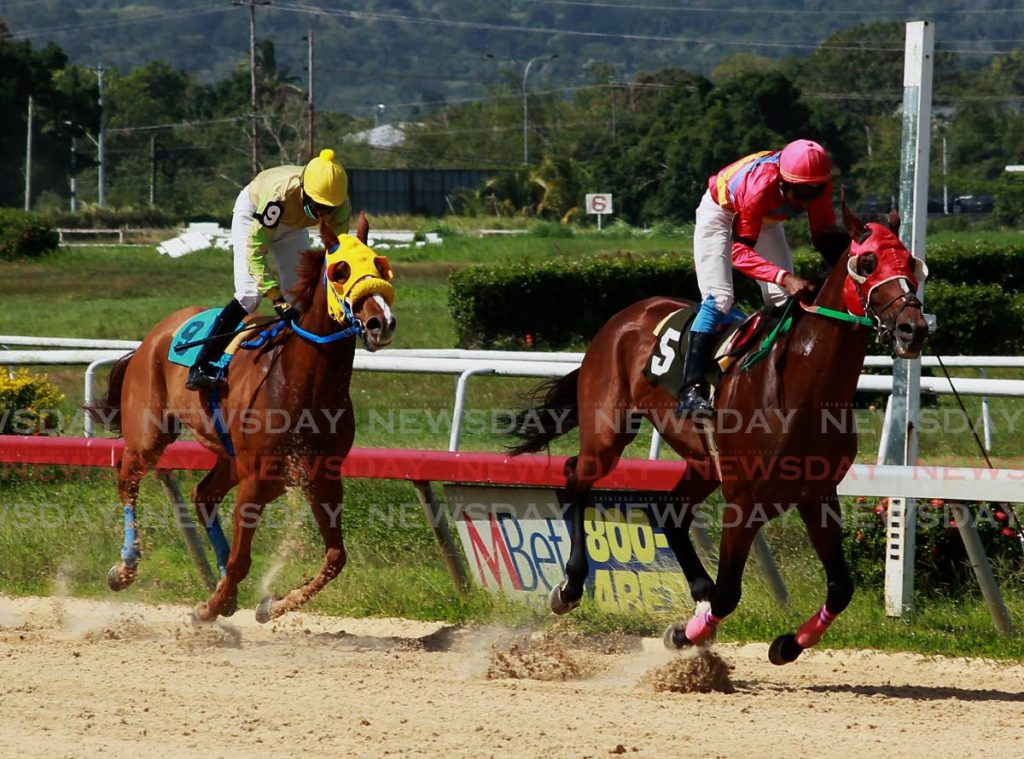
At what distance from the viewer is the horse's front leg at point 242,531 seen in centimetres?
580

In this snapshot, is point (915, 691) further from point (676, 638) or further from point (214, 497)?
point (214, 497)

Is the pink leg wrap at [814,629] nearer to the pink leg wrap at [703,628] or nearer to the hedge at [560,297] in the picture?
the pink leg wrap at [703,628]

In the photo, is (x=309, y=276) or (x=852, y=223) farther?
(x=309, y=276)

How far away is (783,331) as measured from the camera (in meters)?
5.08

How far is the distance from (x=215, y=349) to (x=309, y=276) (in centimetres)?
70

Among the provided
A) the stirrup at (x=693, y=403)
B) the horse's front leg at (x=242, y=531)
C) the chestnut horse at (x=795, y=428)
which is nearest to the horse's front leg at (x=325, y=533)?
the horse's front leg at (x=242, y=531)

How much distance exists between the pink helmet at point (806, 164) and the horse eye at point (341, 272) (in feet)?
5.18

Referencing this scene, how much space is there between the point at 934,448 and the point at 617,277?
20.6 feet

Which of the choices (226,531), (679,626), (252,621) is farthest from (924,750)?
(226,531)

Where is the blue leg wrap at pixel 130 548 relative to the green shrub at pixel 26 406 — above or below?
below

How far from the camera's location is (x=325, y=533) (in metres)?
5.85

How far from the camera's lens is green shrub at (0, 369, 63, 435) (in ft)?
27.8

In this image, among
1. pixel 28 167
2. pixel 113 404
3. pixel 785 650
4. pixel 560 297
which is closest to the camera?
pixel 785 650

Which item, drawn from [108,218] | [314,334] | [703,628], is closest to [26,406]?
[314,334]
